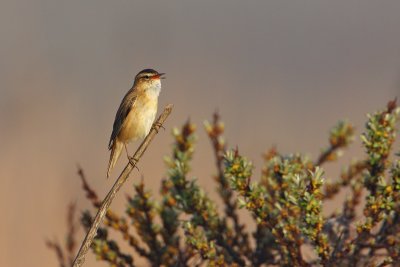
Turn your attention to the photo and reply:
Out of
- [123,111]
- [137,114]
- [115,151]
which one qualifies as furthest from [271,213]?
[123,111]

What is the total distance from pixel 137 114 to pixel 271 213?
3.31m

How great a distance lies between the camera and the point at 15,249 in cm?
898

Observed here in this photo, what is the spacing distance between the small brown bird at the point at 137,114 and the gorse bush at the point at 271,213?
2562mm

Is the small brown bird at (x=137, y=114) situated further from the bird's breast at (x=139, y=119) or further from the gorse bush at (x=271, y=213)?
the gorse bush at (x=271, y=213)

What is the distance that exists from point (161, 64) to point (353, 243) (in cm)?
4020

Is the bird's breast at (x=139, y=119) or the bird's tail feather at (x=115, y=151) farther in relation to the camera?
the bird's breast at (x=139, y=119)

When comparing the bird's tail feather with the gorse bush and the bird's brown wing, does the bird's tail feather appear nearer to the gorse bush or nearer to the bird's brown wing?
the bird's brown wing

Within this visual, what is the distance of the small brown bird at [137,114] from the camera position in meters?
7.82

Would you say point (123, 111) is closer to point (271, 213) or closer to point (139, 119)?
point (139, 119)

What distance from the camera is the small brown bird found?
7.82 m

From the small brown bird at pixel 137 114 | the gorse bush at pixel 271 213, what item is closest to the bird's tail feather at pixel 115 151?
the small brown bird at pixel 137 114

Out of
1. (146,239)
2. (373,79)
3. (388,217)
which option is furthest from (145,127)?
(373,79)

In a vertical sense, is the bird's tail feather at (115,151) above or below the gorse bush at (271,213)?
above

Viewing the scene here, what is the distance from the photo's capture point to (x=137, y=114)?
785cm
